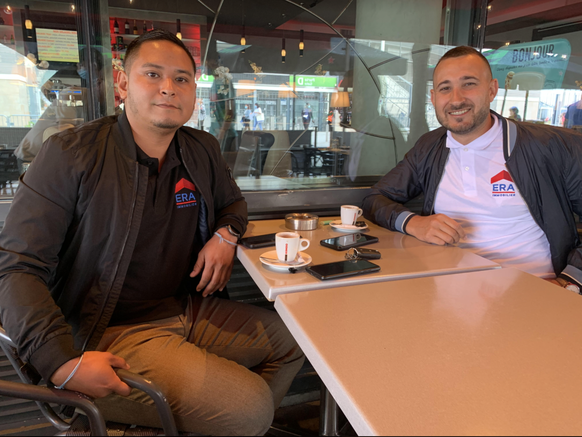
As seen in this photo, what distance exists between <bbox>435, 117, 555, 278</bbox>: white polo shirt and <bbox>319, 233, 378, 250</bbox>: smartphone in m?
0.53

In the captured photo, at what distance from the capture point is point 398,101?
2.71 meters

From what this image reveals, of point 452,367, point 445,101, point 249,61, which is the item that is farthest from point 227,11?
point 452,367

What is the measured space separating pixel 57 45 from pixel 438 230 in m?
1.91

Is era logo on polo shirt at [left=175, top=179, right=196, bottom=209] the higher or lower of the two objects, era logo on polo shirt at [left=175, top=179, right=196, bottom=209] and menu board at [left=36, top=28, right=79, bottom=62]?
the lower

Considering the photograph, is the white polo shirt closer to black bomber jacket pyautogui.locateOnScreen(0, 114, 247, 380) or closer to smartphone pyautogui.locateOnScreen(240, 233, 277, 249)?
→ smartphone pyautogui.locateOnScreen(240, 233, 277, 249)

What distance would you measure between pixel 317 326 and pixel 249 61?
1.80 meters

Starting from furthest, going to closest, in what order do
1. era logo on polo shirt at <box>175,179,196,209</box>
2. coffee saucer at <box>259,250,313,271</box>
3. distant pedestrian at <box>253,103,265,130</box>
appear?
distant pedestrian at <box>253,103,265,130</box>
era logo on polo shirt at <box>175,179,196,209</box>
coffee saucer at <box>259,250,313,271</box>

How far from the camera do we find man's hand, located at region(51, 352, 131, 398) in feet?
3.44

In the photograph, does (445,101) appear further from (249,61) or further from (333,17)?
(249,61)

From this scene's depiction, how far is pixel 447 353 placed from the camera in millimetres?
857

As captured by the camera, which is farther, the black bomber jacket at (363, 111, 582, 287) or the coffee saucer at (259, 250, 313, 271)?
the black bomber jacket at (363, 111, 582, 287)

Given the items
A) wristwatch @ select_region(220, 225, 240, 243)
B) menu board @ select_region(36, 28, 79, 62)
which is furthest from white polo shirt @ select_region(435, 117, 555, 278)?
menu board @ select_region(36, 28, 79, 62)

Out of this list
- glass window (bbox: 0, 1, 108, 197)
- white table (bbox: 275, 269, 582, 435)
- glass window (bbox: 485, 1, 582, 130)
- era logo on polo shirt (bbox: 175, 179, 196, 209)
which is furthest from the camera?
glass window (bbox: 485, 1, 582, 130)

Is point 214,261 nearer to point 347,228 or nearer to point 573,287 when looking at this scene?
point 347,228
